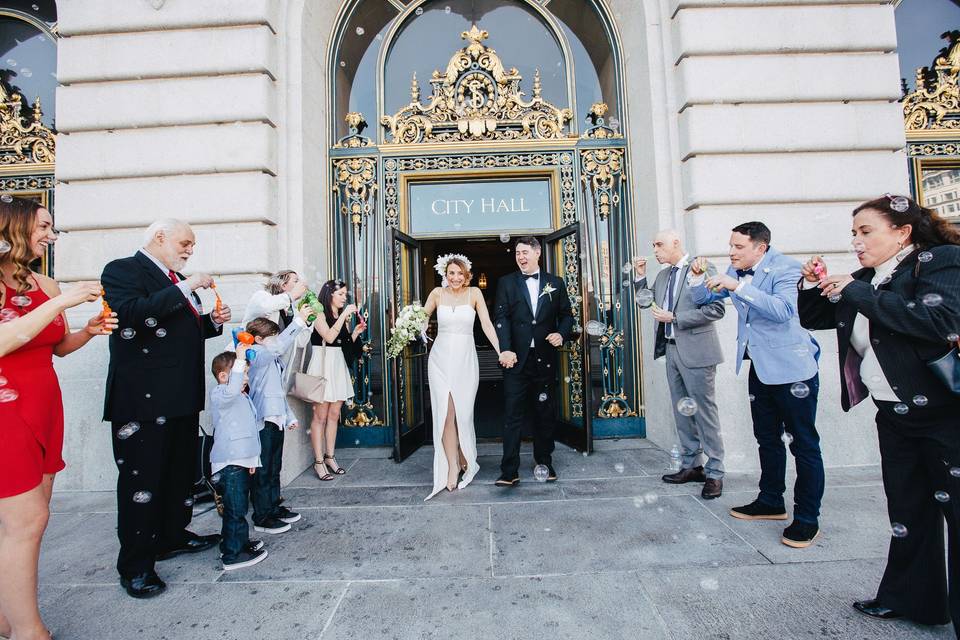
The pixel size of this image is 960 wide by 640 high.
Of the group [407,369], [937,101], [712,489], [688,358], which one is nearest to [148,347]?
[407,369]

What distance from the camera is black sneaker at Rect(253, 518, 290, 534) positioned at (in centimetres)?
381

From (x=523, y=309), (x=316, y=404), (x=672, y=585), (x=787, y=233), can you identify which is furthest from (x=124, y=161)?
(x=787, y=233)

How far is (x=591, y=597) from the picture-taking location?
109 inches

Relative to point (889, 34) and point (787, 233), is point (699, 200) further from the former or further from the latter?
point (889, 34)

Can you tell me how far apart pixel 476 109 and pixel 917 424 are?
5971 mm

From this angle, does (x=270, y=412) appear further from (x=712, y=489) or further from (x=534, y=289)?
(x=712, y=489)

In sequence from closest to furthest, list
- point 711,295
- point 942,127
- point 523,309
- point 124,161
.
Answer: point 711,295
point 523,309
point 124,161
point 942,127

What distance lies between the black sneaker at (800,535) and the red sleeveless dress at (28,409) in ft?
15.0

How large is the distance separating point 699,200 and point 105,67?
7.06 m

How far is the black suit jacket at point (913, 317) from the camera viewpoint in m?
2.12

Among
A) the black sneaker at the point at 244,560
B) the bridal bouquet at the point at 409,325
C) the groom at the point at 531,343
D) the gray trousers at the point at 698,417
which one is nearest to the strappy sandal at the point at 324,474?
the bridal bouquet at the point at 409,325

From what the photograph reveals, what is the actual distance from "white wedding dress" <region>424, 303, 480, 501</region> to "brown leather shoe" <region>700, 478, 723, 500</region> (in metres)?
2.19

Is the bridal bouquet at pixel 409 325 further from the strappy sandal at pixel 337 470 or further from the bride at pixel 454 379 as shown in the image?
the strappy sandal at pixel 337 470

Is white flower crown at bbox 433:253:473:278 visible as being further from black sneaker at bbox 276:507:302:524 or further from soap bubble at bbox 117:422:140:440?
soap bubble at bbox 117:422:140:440
